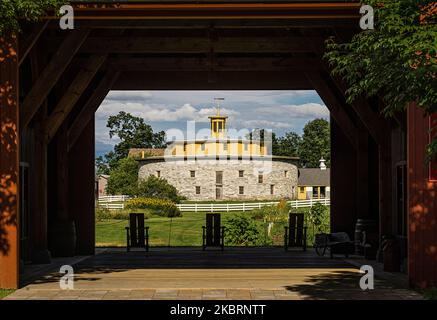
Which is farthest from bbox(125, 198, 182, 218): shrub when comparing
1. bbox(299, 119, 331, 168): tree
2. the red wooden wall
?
bbox(299, 119, 331, 168): tree

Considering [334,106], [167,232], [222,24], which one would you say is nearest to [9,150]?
[222,24]

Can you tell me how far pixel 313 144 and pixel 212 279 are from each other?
249ft

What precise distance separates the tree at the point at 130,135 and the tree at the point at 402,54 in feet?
225

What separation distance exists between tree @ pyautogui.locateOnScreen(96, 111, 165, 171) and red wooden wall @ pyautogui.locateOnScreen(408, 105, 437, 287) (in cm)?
6632

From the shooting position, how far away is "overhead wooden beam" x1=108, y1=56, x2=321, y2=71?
1451cm

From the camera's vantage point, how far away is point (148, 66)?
14930 mm

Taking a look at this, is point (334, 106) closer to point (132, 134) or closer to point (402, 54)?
point (402, 54)

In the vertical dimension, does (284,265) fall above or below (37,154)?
below

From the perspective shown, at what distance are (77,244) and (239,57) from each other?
209 inches

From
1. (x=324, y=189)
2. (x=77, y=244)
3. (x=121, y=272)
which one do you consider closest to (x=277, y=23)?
(x=121, y=272)

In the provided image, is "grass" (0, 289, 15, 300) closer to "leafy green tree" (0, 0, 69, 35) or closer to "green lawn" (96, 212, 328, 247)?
"leafy green tree" (0, 0, 69, 35)

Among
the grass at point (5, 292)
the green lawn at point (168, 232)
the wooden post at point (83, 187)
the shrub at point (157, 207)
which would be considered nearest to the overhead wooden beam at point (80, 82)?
the wooden post at point (83, 187)
